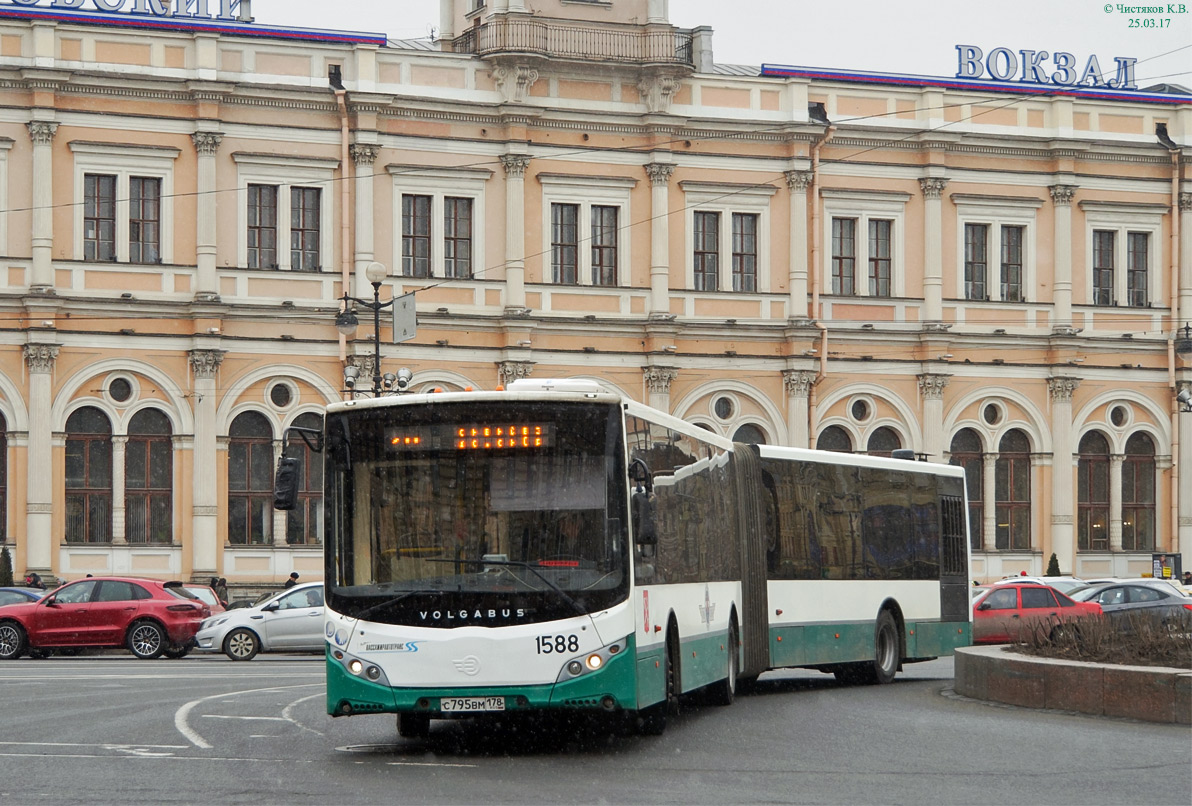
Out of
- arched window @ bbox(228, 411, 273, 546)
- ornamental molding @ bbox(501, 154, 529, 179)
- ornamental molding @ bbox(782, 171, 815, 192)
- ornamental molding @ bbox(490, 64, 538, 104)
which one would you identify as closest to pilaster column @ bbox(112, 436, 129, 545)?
arched window @ bbox(228, 411, 273, 546)

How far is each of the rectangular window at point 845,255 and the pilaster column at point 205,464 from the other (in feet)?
52.2

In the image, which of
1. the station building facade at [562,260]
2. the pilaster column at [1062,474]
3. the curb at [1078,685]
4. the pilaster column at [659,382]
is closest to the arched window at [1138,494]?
the station building facade at [562,260]

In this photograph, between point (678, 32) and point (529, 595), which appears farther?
point (678, 32)

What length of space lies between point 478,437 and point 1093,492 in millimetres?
39189

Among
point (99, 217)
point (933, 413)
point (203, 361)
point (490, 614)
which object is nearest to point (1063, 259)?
point (933, 413)

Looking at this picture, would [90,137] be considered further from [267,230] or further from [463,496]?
[463,496]

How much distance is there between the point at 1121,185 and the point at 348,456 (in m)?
40.1

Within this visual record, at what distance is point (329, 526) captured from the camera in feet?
47.9

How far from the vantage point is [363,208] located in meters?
45.2

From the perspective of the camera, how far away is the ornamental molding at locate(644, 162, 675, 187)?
4709 cm

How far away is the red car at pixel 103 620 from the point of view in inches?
1208

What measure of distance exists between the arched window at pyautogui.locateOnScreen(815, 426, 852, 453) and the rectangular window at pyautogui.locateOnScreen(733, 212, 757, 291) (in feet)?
13.5

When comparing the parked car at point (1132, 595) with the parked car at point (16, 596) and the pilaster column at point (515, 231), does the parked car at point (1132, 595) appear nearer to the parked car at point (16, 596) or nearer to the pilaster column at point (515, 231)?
the pilaster column at point (515, 231)

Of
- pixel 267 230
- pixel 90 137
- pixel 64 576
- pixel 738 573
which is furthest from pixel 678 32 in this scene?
pixel 738 573
